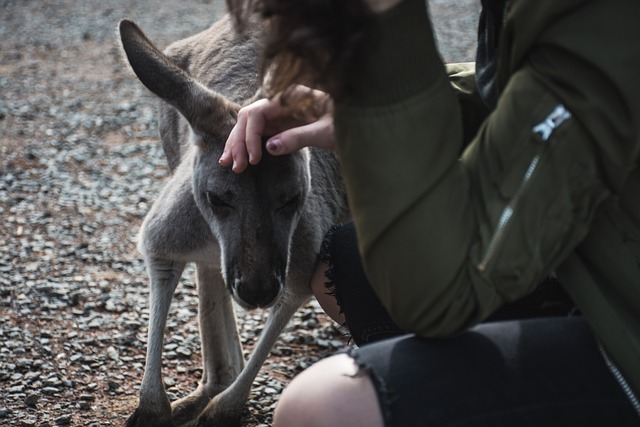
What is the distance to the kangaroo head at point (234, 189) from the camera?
2.02 metres

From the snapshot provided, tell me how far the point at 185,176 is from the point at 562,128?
1.47m

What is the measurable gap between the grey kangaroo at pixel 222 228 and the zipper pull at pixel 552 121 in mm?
833

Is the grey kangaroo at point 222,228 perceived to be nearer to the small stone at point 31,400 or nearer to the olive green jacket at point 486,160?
the small stone at point 31,400

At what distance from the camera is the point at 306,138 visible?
5.72 ft

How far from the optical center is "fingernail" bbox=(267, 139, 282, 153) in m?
1.80

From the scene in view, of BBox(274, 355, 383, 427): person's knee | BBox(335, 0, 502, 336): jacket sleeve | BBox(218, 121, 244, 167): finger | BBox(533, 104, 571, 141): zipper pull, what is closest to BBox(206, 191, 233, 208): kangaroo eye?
BBox(218, 121, 244, 167): finger

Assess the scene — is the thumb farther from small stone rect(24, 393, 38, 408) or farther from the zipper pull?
small stone rect(24, 393, 38, 408)

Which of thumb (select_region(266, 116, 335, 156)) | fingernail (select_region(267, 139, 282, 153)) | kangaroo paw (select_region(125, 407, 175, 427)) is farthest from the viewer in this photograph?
kangaroo paw (select_region(125, 407, 175, 427))

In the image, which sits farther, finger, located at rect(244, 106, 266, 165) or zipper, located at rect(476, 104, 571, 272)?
finger, located at rect(244, 106, 266, 165)

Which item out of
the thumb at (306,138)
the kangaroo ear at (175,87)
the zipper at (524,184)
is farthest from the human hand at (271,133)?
the zipper at (524,184)

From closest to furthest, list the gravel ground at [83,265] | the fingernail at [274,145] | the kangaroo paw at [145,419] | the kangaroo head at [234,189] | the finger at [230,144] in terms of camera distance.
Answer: the fingernail at [274,145]
the finger at [230,144]
the kangaroo head at [234,189]
the kangaroo paw at [145,419]
the gravel ground at [83,265]

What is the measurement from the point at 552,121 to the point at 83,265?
2.61 metres

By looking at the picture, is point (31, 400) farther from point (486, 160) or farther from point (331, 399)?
point (486, 160)

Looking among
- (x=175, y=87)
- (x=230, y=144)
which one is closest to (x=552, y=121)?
(x=230, y=144)
